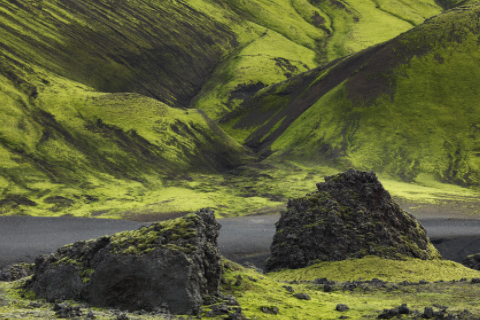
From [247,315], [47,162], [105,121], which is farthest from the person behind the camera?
[105,121]

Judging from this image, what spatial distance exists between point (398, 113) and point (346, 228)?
6802cm

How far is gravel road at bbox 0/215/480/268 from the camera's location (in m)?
33.7

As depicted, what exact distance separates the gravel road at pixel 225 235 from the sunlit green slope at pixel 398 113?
32.3 metres

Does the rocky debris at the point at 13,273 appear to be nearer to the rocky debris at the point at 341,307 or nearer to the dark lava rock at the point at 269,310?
the dark lava rock at the point at 269,310

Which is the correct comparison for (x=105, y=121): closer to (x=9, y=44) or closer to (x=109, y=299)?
(x=9, y=44)

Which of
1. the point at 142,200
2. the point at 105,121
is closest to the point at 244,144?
the point at 105,121

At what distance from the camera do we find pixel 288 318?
13281mm

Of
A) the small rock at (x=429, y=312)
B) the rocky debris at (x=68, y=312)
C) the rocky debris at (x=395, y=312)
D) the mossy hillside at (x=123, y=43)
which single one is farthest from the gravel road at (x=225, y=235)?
the mossy hillside at (x=123, y=43)

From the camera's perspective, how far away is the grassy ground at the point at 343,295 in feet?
43.5

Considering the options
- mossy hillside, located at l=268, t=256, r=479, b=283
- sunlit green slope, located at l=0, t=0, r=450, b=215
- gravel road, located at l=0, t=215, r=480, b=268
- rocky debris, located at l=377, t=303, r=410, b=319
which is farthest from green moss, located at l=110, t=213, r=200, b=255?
sunlit green slope, located at l=0, t=0, r=450, b=215

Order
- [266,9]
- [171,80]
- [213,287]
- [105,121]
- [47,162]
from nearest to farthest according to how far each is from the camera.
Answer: [213,287]
[47,162]
[105,121]
[171,80]
[266,9]

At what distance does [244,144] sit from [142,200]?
41933 mm

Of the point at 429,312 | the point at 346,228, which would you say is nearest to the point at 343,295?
the point at 429,312

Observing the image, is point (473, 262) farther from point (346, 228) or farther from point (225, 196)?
point (225, 196)
